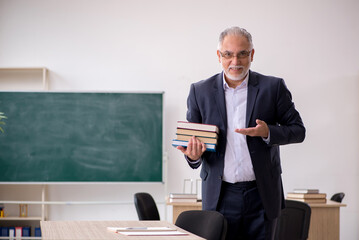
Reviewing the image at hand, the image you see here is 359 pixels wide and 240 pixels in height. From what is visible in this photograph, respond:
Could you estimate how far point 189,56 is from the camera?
594 centimetres

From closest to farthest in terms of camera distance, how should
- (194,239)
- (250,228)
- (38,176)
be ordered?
(194,239) < (250,228) < (38,176)

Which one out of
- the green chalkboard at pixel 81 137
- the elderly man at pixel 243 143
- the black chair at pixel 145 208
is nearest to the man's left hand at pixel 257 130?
the elderly man at pixel 243 143

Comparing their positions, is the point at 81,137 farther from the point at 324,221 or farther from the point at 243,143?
the point at 243,143

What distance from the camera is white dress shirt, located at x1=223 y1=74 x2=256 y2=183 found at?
2.38 meters

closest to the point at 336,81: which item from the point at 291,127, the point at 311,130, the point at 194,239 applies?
the point at 311,130

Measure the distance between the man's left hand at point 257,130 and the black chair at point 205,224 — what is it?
378mm

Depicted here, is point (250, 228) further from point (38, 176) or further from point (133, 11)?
point (133, 11)

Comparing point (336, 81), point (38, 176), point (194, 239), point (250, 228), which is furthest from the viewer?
point (336, 81)

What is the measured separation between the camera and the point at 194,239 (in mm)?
2033

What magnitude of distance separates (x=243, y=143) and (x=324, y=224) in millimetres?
2555

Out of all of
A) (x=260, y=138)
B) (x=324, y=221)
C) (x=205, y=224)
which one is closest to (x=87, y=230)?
(x=205, y=224)

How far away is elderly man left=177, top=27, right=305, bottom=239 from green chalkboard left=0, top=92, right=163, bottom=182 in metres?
3.13

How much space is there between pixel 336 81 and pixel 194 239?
14.4ft

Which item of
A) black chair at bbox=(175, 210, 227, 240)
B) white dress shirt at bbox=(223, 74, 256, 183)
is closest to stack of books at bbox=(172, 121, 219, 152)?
white dress shirt at bbox=(223, 74, 256, 183)
